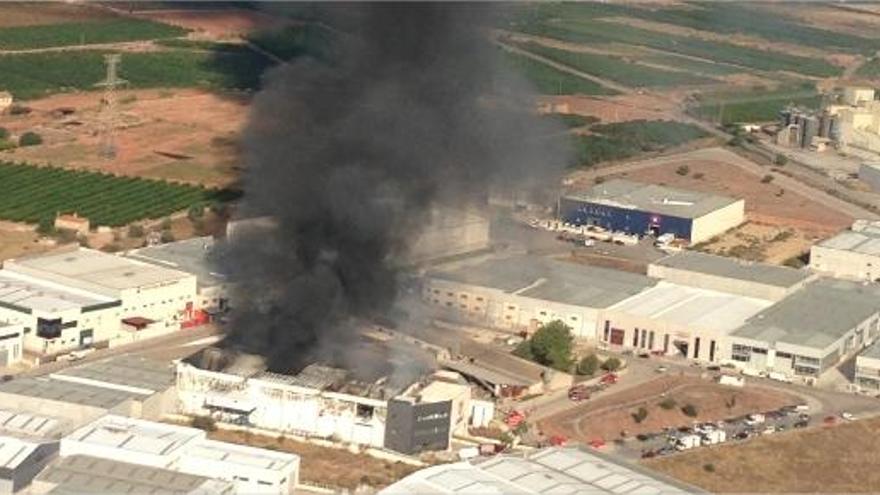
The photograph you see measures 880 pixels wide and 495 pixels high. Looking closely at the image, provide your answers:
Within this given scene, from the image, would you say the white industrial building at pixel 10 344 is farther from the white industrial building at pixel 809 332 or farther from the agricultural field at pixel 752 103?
the agricultural field at pixel 752 103

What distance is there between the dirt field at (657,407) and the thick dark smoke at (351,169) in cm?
268

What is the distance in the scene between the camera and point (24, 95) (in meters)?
Result: 40.5

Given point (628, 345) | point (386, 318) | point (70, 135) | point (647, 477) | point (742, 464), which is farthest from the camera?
point (70, 135)

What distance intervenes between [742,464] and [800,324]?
5072mm

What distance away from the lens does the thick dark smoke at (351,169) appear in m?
21.6

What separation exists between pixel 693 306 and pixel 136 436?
9806 mm

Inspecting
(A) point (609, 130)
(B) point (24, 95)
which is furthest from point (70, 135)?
(A) point (609, 130)

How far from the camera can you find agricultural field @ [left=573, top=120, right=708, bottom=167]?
38.2 m

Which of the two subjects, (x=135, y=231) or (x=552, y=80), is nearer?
(x=135, y=231)

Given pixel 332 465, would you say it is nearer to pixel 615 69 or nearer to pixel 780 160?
pixel 780 160

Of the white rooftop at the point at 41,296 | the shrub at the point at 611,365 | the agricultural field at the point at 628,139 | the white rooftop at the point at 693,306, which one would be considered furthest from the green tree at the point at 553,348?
the agricultural field at the point at 628,139

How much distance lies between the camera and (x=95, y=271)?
2498cm

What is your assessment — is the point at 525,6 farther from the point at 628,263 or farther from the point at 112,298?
the point at 112,298

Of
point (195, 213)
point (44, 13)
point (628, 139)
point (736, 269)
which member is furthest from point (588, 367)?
point (44, 13)
